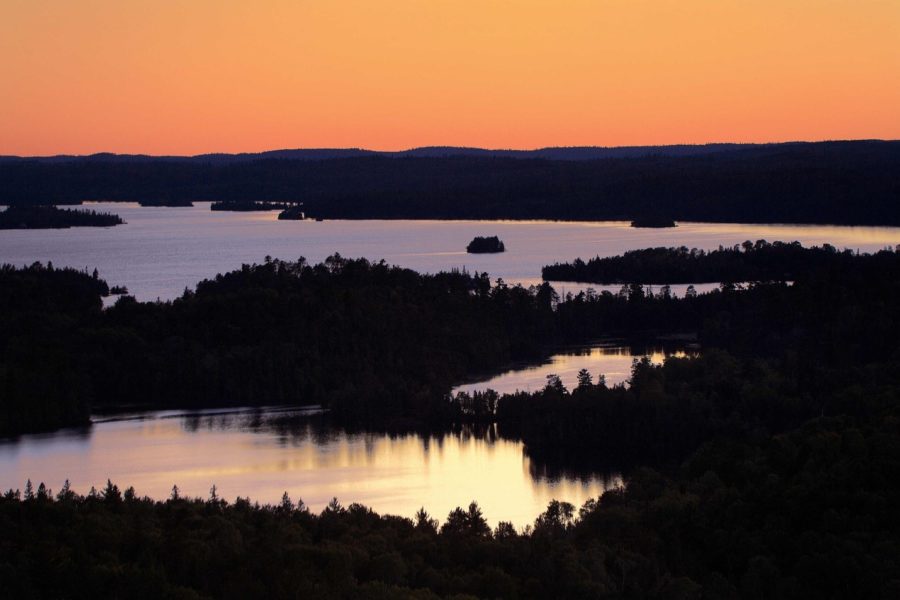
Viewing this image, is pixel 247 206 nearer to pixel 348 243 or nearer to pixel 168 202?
pixel 168 202

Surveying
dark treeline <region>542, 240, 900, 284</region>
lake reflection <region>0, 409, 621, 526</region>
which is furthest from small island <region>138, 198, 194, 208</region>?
lake reflection <region>0, 409, 621, 526</region>

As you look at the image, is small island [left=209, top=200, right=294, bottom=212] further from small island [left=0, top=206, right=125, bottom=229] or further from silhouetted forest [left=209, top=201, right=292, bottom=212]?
small island [left=0, top=206, right=125, bottom=229]

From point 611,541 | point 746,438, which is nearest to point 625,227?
point 746,438

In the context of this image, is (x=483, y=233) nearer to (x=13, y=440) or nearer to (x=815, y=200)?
(x=815, y=200)

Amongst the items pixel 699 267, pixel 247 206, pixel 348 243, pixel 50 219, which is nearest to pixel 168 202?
pixel 247 206

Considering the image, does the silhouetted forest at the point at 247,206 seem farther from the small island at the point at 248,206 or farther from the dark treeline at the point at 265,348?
the dark treeline at the point at 265,348

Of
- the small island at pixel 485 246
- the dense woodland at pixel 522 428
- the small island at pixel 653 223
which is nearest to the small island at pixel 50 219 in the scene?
the small island at pixel 653 223
